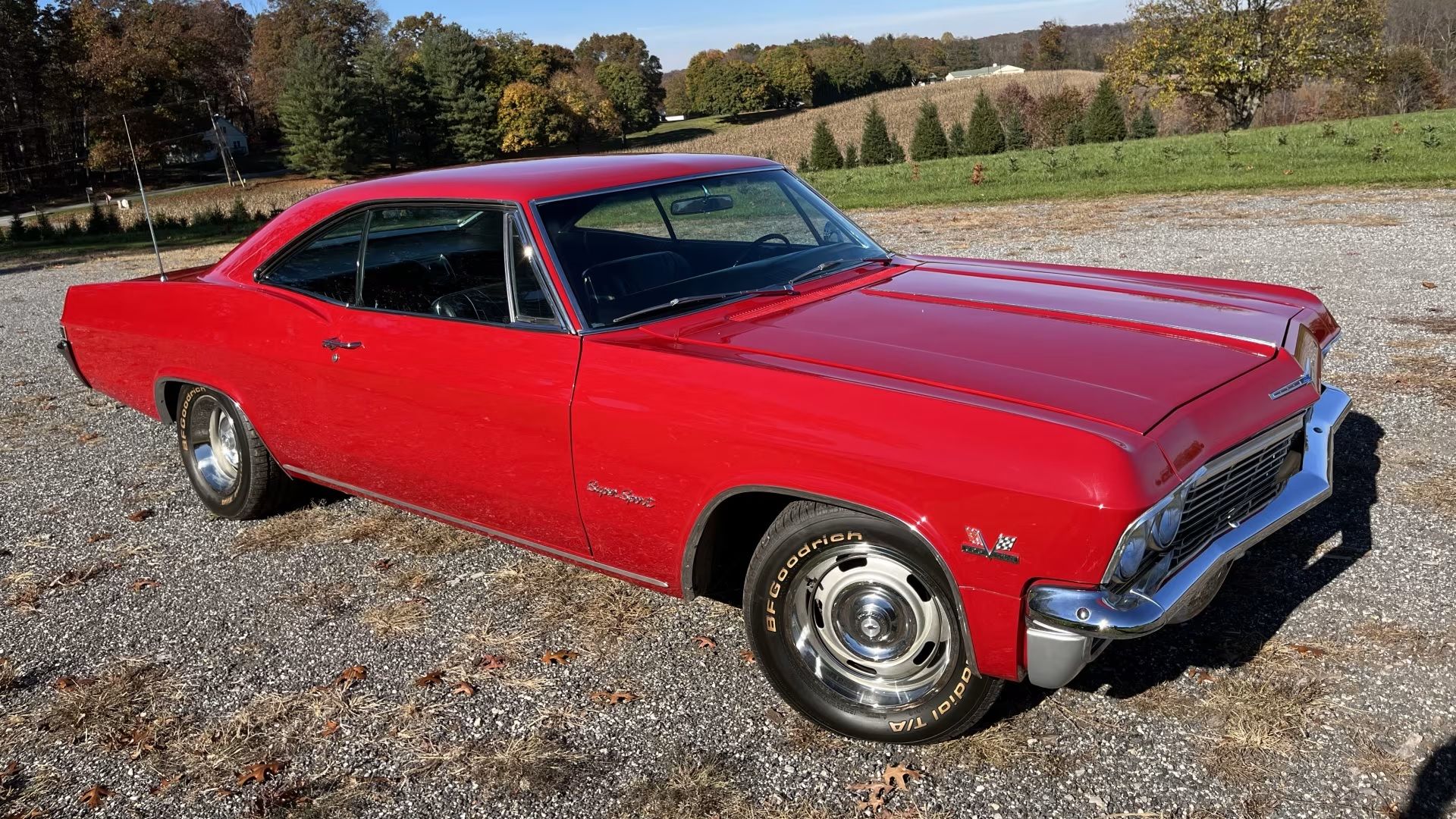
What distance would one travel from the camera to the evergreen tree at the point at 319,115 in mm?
61594

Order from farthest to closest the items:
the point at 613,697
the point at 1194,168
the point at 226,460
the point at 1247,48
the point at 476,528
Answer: the point at 1247,48, the point at 1194,168, the point at 226,460, the point at 476,528, the point at 613,697

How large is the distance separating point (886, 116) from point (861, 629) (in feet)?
205

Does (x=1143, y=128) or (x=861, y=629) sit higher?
(x=1143, y=128)

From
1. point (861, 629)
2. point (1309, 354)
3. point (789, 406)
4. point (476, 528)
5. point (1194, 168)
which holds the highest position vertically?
point (789, 406)

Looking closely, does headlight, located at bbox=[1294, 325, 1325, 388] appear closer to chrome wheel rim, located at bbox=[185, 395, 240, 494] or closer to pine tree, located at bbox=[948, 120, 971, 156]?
chrome wheel rim, located at bbox=[185, 395, 240, 494]

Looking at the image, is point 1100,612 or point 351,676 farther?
point 351,676

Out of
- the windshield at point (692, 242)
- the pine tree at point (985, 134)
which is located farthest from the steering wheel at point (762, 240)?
the pine tree at point (985, 134)

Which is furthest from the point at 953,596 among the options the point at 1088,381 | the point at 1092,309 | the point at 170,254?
the point at 170,254

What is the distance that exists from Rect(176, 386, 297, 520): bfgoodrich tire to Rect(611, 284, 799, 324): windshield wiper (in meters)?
2.18

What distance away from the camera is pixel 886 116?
203 ft

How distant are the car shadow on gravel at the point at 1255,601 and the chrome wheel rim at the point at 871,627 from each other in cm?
66

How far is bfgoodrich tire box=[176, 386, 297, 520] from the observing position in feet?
15.2

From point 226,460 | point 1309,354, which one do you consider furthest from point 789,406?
point 226,460

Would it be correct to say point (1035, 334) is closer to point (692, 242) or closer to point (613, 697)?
point (692, 242)
